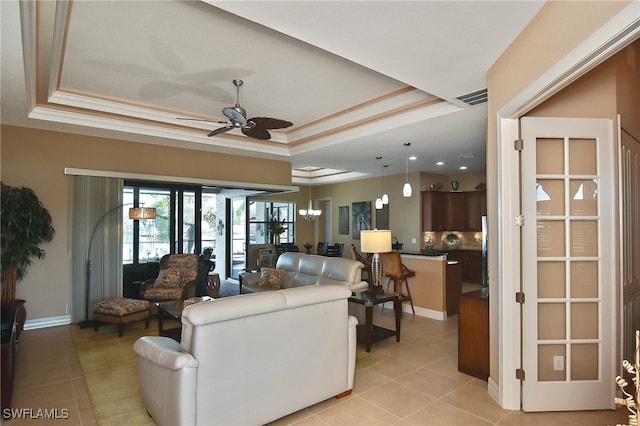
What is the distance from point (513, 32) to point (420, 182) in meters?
6.31

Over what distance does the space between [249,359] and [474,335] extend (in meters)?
2.25

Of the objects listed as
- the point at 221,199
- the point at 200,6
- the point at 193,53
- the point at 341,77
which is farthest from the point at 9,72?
the point at 221,199

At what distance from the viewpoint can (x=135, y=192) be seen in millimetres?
5773

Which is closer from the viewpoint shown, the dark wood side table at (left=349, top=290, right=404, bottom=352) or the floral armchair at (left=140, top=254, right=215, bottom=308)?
the dark wood side table at (left=349, top=290, right=404, bottom=352)

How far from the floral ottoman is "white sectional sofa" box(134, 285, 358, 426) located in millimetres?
2272

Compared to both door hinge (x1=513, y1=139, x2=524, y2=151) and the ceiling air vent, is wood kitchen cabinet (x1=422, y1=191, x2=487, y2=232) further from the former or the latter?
door hinge (x1=513, y1=139, x2=524, y2=151)

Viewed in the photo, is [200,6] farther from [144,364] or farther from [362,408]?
[362,408]

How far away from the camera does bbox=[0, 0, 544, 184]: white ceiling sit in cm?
238

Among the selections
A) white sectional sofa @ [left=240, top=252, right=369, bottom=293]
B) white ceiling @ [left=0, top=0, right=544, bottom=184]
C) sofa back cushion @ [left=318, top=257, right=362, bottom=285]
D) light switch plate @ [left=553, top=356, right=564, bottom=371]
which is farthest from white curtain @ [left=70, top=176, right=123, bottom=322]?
light switch plate @ [left=553, top=356, right=564, bottom=371]

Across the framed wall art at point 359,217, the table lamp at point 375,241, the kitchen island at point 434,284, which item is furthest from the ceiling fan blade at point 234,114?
the framed wall art at point 359,217

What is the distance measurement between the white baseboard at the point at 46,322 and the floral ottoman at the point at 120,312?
0.73m

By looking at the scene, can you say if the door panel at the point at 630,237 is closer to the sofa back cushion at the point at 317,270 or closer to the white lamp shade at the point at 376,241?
the white lamp shade at the point at 376,241

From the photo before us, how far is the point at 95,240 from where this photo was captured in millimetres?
5293

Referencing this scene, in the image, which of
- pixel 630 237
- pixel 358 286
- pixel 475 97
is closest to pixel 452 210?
pixel 358 286
